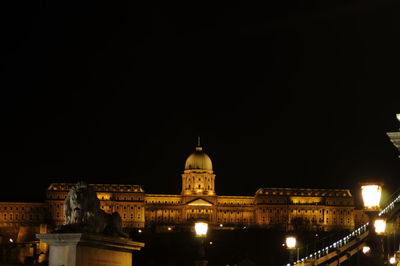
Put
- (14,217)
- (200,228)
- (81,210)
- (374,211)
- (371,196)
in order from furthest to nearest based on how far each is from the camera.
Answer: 1. (14,217)
2. (200,228)
3. (81,210)
4. (371,196)
5. (374,211)

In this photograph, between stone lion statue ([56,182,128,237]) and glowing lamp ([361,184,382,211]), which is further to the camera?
stone lion statue ([56,182,128,237])

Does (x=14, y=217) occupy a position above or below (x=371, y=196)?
above

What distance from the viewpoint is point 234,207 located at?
198500 millimetres

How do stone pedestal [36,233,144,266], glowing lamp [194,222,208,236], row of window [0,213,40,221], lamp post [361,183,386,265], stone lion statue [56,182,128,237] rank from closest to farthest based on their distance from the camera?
1. lamp post [361,183,386,265]
2. stone pedestal [36,233,144,266]
3. stone lion statue [56,182,128,237]
4. glowing lamp [194,222,208,236]
5. row of window [0,213,40,221]

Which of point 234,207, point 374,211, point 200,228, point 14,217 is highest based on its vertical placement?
point 234,207

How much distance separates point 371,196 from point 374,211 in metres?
0.41

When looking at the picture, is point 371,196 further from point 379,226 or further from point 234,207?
point 234,207

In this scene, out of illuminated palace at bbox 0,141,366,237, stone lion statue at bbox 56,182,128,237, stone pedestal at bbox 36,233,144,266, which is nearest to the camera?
stone pedestal at bbox 36,233,144,266

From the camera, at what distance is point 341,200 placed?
19662 cm

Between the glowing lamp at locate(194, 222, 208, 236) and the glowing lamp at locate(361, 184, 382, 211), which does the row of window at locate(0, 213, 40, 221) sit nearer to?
the glowing lamp at locate(194, 222, 208, 236)

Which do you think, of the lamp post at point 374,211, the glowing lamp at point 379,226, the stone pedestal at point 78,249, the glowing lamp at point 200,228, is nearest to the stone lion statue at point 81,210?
the stone pedestal at point 78,249

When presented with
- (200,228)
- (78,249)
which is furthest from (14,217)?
(78,249)

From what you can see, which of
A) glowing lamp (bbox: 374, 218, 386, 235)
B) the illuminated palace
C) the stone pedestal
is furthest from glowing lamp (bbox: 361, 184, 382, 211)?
the illuminated palace

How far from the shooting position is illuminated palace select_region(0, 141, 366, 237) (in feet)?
634
